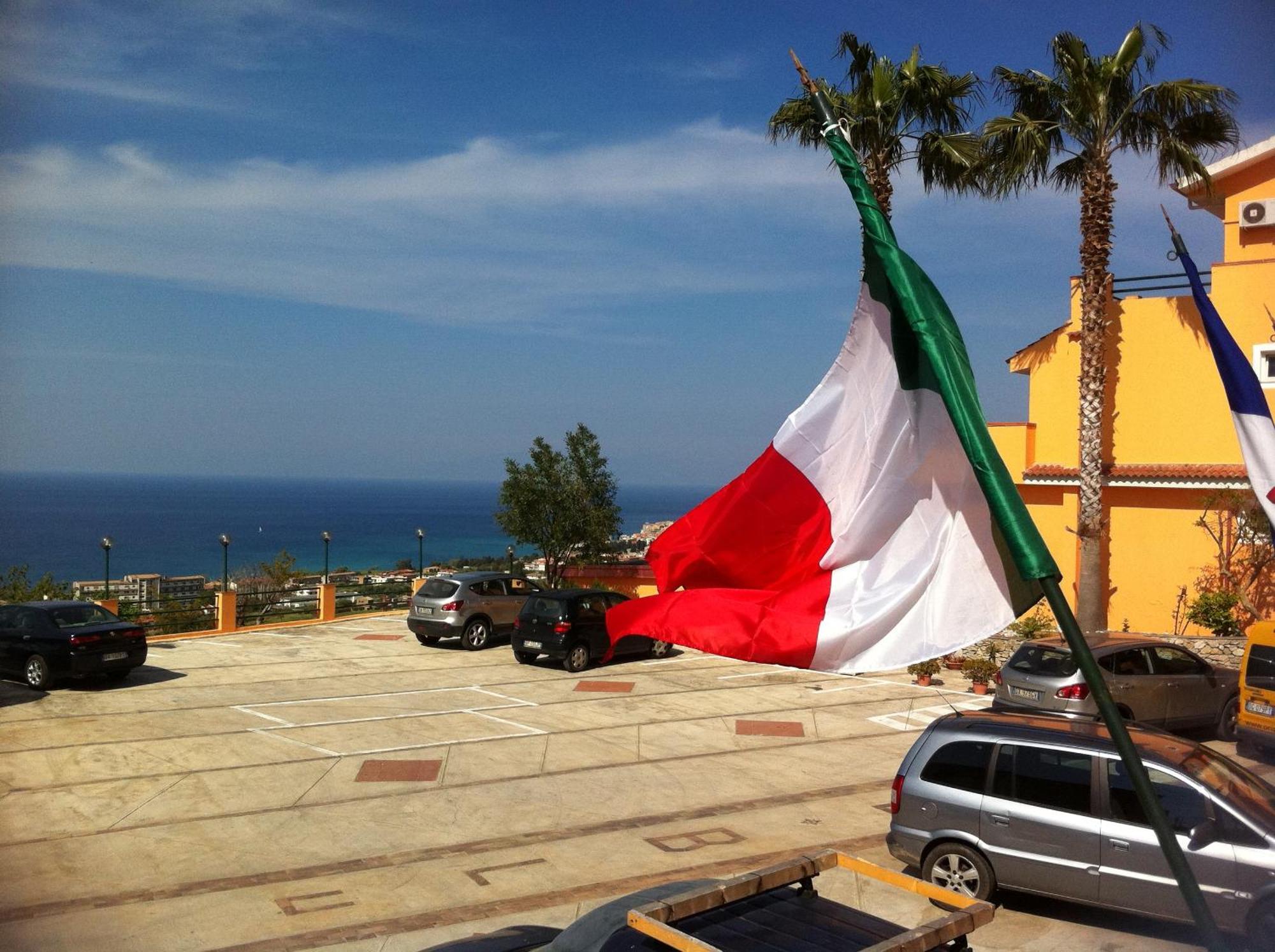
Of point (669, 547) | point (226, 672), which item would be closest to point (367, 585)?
point (226, 672)

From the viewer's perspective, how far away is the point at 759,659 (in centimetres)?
476

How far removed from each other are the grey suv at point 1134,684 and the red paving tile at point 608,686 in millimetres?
6542

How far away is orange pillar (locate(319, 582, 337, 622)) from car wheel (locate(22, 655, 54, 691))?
1052 centimetres

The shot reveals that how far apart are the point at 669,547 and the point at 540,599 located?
16431 mm

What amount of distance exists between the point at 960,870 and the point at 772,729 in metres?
7.05

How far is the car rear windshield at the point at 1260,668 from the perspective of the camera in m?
13.3

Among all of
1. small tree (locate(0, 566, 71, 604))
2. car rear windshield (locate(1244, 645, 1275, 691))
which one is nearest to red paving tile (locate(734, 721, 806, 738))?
car rear windshield (locate(1244, 645, 1275, 691))

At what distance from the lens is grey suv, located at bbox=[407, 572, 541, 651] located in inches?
902

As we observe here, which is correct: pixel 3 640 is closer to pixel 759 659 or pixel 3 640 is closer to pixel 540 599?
pixel 540 599

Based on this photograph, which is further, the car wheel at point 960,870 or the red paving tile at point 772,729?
the red paving tile at point 772,729

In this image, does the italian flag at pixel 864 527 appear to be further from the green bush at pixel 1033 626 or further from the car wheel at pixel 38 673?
the green bush at pixel 1033 626

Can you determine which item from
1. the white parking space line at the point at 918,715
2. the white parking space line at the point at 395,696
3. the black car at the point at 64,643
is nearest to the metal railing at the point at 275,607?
the black car at the point at 64,643

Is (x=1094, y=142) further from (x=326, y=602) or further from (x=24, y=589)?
(x=24, y=589)

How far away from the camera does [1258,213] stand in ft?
75.5
